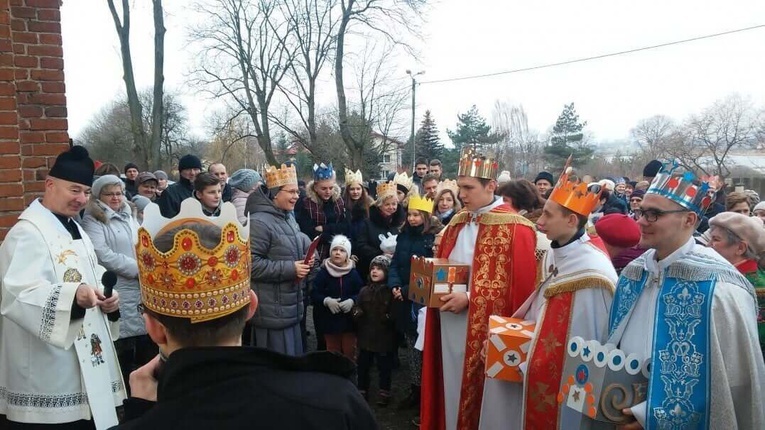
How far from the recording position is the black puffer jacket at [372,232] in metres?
6.12

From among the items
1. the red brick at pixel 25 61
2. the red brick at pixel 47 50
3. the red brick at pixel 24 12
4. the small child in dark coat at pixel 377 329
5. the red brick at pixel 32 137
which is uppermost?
the red brick at pixel 24 12

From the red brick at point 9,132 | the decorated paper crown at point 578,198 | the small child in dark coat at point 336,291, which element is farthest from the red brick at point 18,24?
the decorated paper crown at point 578,198

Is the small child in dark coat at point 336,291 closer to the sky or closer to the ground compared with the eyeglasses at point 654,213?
closer to the ground

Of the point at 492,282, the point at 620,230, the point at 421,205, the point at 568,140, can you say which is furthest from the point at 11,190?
the point at 568,140

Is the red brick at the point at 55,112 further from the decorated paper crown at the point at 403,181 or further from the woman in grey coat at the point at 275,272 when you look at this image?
the decorated paper crown at the point at 403,181

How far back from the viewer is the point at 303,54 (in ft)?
73.4

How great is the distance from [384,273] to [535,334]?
8.17 feet

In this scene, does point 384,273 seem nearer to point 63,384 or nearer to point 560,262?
point 560,262

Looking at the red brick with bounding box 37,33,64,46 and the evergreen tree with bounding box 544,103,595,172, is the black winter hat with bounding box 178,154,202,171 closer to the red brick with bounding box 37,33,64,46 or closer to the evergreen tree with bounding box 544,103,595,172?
the red brick with bounding box 37,33,64,46

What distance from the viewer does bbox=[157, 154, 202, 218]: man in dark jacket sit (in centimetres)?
639

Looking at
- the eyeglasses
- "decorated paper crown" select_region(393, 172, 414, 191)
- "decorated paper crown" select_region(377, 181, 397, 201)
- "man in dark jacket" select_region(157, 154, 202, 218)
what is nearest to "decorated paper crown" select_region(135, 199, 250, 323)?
the eyeglasses

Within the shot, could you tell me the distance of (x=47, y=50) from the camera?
3967mm

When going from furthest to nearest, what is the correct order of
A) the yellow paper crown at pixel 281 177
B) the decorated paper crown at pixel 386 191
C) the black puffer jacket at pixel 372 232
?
the decorated paper crown at pixel 386 191, the black puffer jacket at pixel 372 232, the yellow paper crown at pixel 281 177

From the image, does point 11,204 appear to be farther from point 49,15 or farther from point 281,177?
point 281,177
